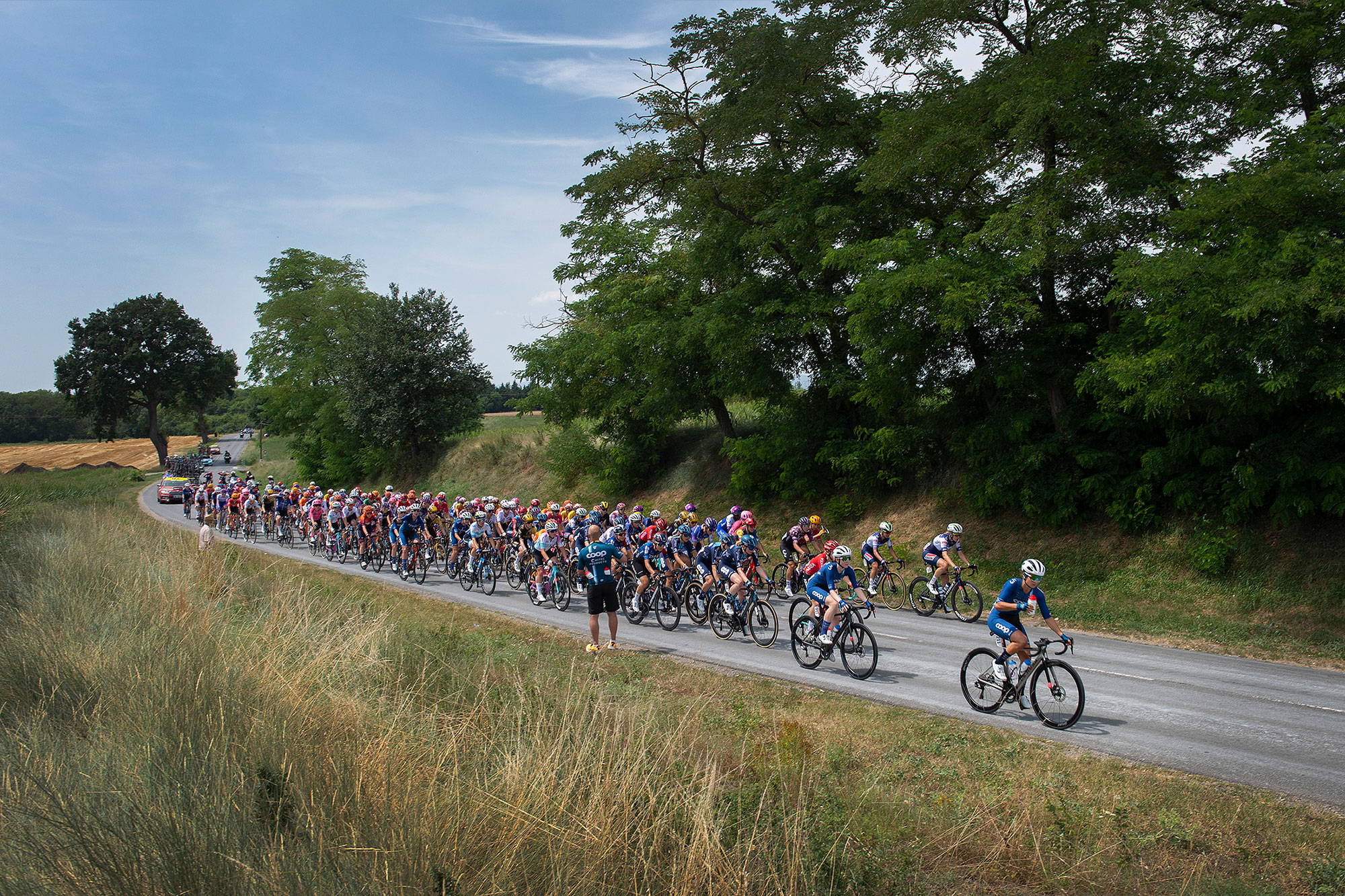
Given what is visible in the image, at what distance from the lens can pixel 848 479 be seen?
2620cm

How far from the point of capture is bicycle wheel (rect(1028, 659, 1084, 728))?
9.23 meters

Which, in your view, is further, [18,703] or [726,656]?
[726,656]

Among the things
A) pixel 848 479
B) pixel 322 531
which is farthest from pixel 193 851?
pixel 322 531

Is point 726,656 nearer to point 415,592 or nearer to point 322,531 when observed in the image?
point 415,592

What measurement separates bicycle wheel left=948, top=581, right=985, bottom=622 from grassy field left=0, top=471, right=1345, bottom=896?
8180mm

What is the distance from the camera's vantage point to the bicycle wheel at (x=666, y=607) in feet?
51.7

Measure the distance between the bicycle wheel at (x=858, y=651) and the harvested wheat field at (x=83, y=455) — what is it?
248 ft

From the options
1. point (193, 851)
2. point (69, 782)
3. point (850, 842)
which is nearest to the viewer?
point (193, 851)

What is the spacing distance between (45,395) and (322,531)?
138 m

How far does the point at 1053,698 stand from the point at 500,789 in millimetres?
7165

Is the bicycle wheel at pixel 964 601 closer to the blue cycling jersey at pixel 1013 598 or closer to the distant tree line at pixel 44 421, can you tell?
the blue cycling jersey at pixel 1013 598

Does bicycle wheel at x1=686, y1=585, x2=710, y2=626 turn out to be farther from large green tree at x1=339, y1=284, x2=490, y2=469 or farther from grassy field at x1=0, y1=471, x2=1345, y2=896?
large green tree at x1=339, y1=284, x2=490, y2=469

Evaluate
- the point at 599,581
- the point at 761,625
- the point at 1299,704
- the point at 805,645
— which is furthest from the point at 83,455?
the point at 1299,704

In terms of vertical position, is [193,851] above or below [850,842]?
above
